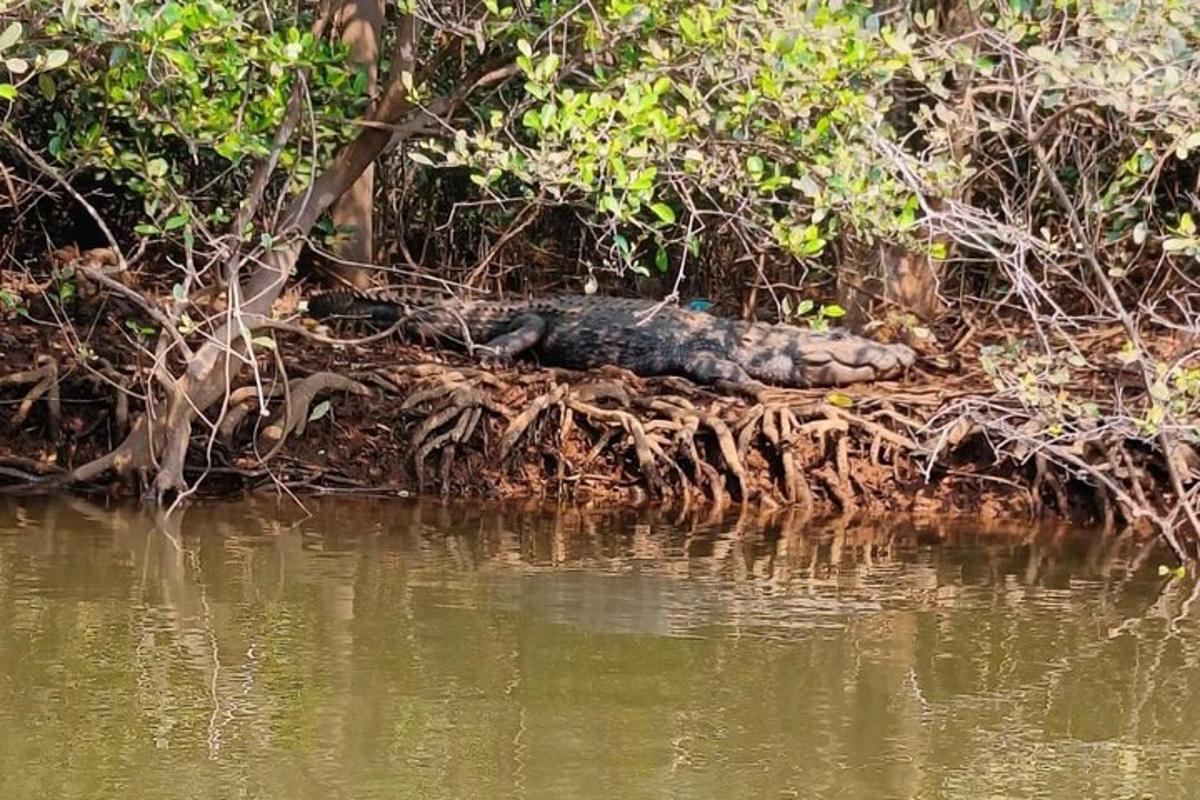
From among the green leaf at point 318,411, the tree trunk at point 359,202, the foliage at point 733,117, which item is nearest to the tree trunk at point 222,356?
the green leaf at point 318,411

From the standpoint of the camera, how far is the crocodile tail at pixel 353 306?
30.4 feet

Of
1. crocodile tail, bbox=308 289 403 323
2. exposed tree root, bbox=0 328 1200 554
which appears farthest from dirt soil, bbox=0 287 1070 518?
crocodile tail, bbox=308 289 403 323

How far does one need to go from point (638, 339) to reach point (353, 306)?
1.66 meters

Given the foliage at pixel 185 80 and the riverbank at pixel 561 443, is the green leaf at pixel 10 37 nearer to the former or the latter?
the foliage at pixel 185 80

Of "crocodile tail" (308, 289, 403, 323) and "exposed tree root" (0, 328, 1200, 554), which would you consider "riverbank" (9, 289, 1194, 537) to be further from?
"crocodile tail" (308, 289, 403, 323)

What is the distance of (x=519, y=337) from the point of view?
9234 millimetres

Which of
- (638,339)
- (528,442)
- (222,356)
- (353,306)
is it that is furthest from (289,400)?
(638,339)

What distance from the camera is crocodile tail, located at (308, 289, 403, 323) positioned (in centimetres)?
926

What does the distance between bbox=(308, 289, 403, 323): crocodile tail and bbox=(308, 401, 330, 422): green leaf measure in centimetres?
164

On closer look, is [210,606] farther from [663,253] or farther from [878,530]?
[878,530]

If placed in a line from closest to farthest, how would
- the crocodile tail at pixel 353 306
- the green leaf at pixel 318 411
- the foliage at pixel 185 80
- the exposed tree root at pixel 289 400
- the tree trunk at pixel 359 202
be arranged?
the foliage at pixel 185 80
the green leaf at pixel 318 411
the exposed tree root at pixel 289 400
the tree trunk at pixel 359 202
the crocodile tail at pixel 353 306

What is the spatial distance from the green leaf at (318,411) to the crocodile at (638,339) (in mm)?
1012

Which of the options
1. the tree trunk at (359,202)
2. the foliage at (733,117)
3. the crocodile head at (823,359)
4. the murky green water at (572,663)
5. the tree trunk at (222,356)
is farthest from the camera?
the crocodile head at (823,359)

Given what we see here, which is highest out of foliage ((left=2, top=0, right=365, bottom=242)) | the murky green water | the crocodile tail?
foliage ((left=2, top=0, right=365, bottom=242))
